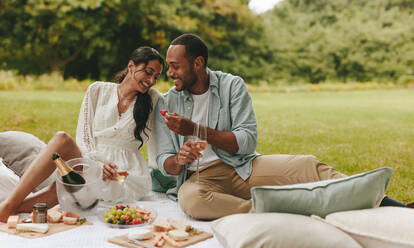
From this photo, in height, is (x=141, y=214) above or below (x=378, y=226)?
below

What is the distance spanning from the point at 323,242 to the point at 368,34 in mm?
6700

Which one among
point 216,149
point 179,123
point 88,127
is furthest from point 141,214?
point 88,127

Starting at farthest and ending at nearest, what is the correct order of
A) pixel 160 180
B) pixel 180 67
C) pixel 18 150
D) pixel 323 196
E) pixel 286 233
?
1. pixel 160 180
2. pixel 18 150
3. pixel 180 67
4. pixel 323 196
5. pixel 286 233

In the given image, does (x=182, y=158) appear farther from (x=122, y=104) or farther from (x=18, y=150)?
(x=18, y=150)

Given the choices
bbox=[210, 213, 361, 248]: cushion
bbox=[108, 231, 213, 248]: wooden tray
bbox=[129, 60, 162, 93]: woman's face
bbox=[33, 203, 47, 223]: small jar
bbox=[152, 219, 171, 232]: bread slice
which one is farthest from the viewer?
bbox=[129, 60, 162, 93]: woman's face

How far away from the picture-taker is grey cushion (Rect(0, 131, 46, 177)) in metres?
2.97

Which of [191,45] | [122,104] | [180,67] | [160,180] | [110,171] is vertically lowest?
[160,180]

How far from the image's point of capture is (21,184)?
93.0 inches

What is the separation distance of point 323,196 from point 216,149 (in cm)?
108

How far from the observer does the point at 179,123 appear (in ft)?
7.85

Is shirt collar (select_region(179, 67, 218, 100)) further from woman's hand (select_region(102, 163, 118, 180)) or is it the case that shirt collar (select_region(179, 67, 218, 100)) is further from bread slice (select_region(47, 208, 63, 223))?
bread slice (select_region(47, 208, 63, 223))

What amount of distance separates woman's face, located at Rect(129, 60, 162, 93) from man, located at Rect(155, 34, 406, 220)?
9cm

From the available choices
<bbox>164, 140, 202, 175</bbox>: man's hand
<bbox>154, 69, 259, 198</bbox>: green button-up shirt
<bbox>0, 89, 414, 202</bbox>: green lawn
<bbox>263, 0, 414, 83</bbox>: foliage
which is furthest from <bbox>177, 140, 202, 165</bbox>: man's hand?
<bbox>263, 0, 414, 83</bbox>: foliage

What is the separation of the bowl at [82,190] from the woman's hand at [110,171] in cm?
6
